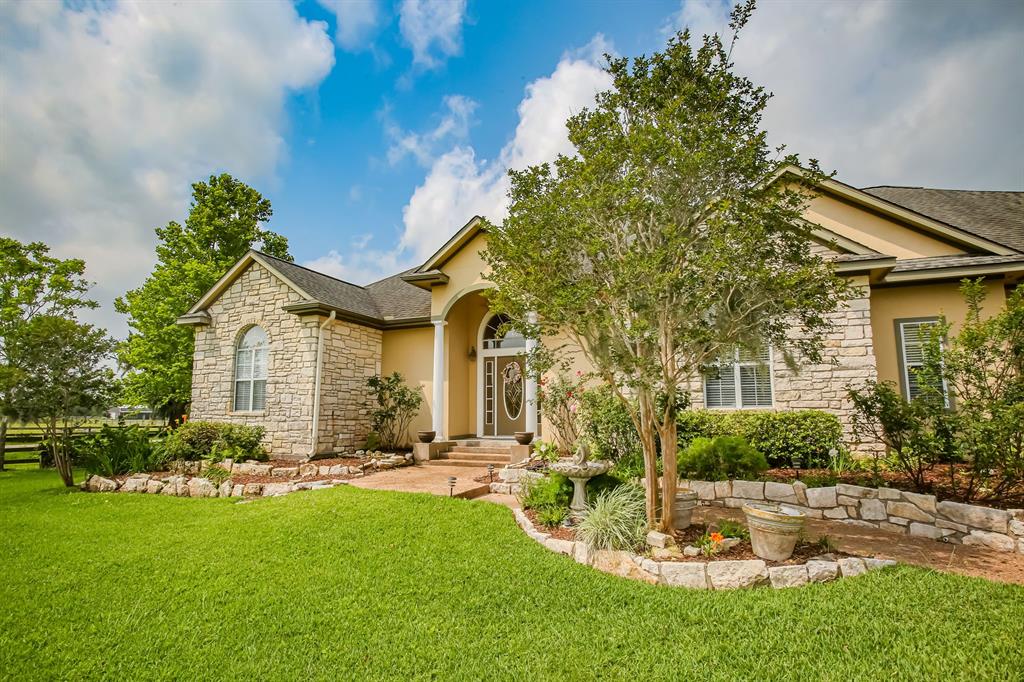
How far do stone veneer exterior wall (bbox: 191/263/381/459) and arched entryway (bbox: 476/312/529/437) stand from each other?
3266mm

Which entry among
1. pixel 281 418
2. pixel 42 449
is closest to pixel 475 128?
pixel 281 418

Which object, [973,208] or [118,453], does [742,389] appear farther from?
[118,453]

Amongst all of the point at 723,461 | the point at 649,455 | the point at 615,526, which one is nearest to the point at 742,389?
the point at 723,461

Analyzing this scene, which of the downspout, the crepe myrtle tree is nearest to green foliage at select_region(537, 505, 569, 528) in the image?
the crepe myrtle tree

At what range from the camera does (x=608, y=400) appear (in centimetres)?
916

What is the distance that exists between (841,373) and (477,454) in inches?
309

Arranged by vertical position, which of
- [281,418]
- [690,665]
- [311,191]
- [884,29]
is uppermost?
[884,29]

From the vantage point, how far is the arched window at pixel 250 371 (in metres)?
13.1

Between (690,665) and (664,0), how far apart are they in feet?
25.1

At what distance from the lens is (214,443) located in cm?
1120

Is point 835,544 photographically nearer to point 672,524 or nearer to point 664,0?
point 672,524

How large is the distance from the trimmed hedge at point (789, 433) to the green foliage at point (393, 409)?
790 cm

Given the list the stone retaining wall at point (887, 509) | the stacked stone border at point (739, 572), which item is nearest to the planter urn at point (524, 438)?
the stone retaining wall at point (887, 509)

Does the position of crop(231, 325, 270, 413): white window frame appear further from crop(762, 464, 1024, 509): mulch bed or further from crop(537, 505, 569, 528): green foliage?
crop(762, 464, 1024, 509): mulch bed
